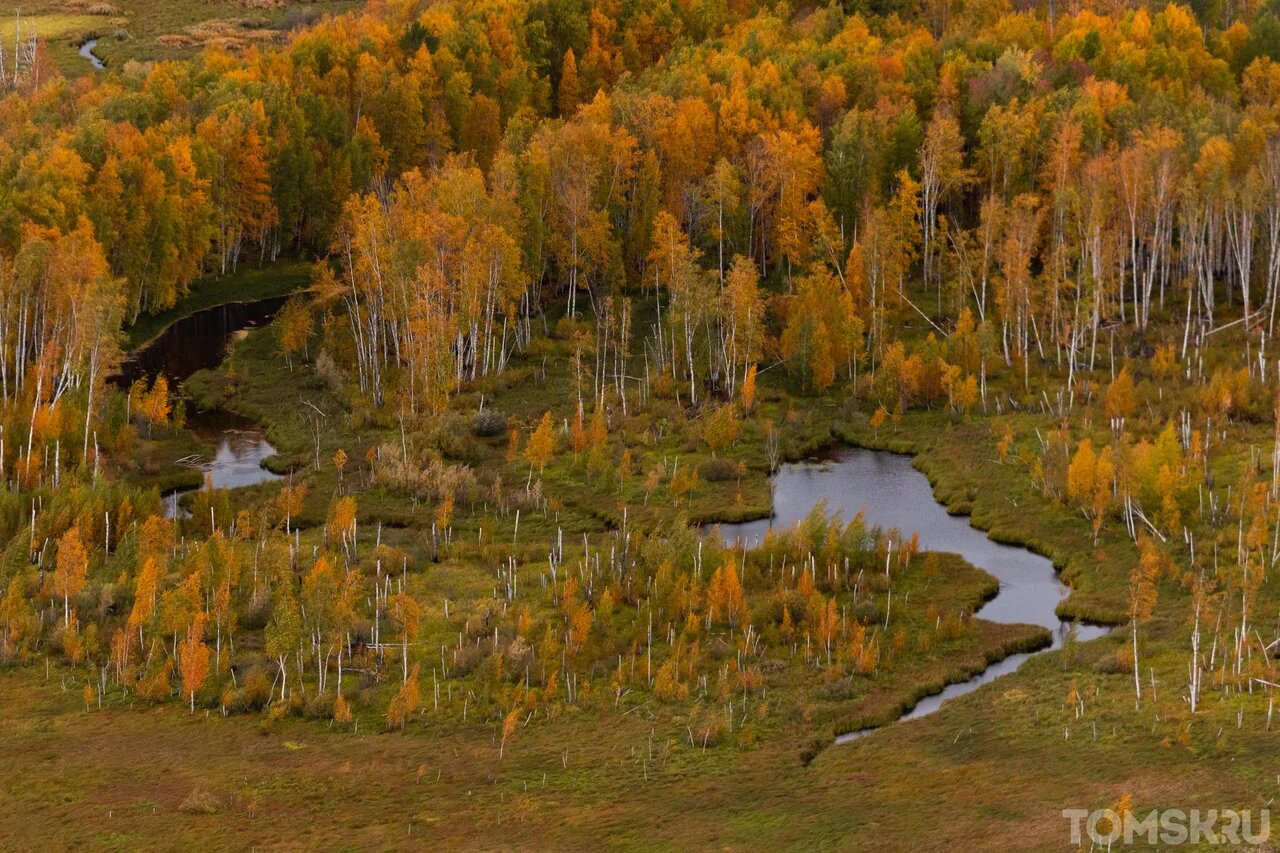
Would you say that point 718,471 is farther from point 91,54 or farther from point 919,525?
point 91,54

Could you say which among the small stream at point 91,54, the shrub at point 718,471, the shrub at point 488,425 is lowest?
the shrub at point 718,471

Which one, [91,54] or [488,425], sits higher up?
[91,54]

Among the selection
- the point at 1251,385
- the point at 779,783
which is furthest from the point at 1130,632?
the point at 1251,385

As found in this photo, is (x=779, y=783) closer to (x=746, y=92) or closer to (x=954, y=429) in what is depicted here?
(x=954, y=429)

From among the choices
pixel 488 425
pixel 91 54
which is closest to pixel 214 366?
pixel 488 425

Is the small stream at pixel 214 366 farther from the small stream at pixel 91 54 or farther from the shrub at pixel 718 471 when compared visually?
the small stream at pixel 91 54

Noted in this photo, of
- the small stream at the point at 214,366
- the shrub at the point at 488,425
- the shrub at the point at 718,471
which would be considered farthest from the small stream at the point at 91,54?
the shrub at the point at 718,471

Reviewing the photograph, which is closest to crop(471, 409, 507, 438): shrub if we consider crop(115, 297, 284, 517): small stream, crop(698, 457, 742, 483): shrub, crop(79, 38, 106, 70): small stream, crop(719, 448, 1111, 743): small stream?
crop(115, 297, 284, 517): small stream
